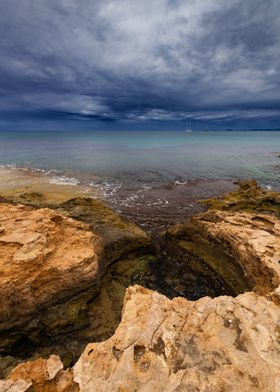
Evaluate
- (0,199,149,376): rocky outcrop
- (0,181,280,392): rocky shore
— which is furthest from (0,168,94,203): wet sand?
(0,199,149,376): rocky outcrop

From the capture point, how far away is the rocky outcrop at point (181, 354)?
3.53m

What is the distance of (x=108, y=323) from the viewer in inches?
300

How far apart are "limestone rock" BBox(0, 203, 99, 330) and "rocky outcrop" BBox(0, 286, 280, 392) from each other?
336cm

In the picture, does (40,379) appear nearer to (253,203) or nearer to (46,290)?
(46,290)

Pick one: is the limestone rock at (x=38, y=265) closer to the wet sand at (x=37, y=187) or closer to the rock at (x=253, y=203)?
the wet sand at (x=37, y=187)

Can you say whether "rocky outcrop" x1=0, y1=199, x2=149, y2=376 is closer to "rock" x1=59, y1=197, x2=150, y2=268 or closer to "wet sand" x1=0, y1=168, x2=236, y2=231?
"rock" x1=59, y1=197, x2=150, y2=268

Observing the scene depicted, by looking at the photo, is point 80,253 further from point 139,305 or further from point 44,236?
point 139,305

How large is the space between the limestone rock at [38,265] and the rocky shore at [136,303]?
33mm

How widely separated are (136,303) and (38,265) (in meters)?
4.03

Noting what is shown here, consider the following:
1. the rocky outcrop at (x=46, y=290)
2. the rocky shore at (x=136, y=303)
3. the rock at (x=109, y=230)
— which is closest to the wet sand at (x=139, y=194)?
the rock at (x=109, y=230)

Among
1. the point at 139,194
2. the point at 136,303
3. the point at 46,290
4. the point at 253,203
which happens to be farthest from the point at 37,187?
the point at 136,303

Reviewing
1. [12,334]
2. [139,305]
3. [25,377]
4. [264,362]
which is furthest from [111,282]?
[264,362]

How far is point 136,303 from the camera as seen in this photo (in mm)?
5309

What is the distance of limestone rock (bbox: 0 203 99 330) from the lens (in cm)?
682
